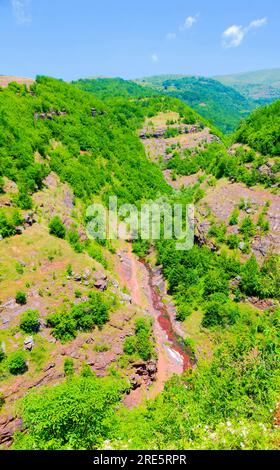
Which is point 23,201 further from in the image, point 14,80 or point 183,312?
point 14,80

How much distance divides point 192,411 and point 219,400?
3.13m

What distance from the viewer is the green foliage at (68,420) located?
27975 mm

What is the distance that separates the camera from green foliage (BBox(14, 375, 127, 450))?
28.0 metres

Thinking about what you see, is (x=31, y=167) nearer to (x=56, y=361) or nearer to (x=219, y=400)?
(x=56, y=361)

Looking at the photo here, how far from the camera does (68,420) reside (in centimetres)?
2919

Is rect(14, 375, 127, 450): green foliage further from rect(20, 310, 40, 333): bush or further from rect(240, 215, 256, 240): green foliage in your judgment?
rect(240, 215, 256, 240): green foliage

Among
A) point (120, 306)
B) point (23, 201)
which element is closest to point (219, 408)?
point (120, 306)

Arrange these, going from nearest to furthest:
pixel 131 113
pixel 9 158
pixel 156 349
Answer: pixel 156 349 < pixel 9 158 < pixel 131 113

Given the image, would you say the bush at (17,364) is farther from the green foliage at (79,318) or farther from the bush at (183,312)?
the bush at (183,312)

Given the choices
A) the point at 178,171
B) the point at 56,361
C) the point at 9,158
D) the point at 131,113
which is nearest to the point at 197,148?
the point at 178,171

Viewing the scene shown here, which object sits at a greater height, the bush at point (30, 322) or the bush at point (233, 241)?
the bush at point (233, 241)

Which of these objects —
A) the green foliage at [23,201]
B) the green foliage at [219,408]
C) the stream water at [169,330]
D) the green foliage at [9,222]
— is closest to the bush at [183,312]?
the stream water at [169,330]

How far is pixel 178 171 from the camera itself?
118m

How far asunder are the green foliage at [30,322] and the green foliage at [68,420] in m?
10.1
